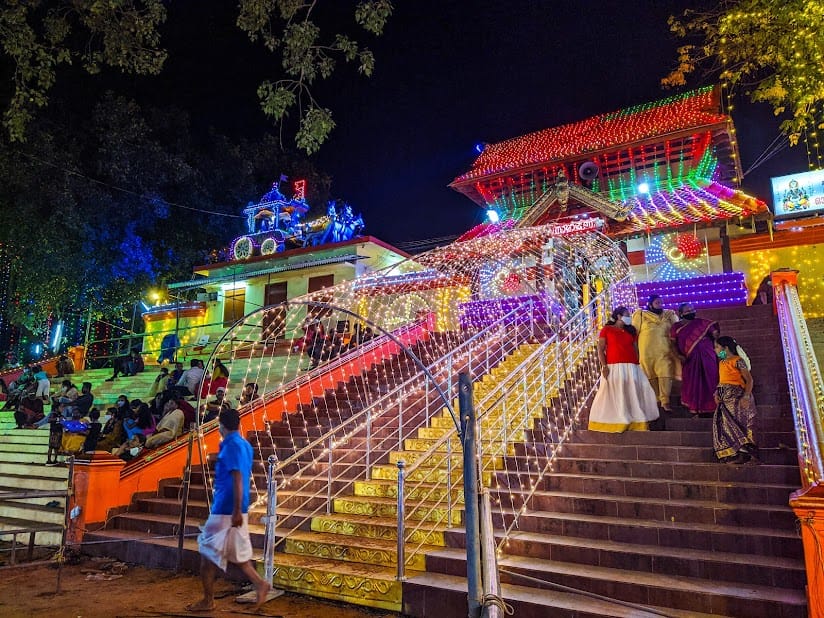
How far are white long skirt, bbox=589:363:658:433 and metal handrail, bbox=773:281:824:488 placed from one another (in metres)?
1.65

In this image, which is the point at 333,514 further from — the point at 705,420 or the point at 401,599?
the point at 705,420

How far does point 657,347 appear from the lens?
8.31 meters

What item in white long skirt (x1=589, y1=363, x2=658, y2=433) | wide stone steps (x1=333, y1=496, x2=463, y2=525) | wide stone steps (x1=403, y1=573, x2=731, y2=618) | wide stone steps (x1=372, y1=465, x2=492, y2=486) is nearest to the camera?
wide stone steps (x1=403, y1=573, x2=731, y2=618)

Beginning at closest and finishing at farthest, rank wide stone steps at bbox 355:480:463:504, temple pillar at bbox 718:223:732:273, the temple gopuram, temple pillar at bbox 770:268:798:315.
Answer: wide stone steps at bbox 355:480:463:504, temple pillar at bbox 770:268:798:315, the temple gopuram, temple pillar at bbox 718:223:732:273

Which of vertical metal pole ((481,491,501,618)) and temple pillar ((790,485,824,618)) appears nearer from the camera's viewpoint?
vertical metal pole ((481,491,501,618))

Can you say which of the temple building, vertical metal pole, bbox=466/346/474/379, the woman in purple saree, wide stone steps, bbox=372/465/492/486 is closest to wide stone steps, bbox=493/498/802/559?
wide stone steps, bbox=372/465/492/486

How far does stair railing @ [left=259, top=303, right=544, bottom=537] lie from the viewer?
24.8 feet

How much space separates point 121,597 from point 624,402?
21.0 feet

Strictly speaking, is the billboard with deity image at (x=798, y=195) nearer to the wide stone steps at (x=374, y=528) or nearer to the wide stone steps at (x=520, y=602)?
the wide stone steps at (x=374, y=528)

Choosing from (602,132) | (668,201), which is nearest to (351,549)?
(668,201)

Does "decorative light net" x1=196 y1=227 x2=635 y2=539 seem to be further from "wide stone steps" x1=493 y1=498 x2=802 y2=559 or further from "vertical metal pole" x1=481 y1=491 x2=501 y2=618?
"vertical metal pole" x1=481 y1=491 x2=501 y2=618

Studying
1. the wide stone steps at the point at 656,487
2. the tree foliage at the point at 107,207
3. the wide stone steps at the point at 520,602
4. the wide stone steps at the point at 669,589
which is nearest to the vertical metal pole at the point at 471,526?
the wide stone steps at the point at 520,602

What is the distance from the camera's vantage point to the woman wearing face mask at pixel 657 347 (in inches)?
320

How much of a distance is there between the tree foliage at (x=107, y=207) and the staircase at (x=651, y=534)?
19.0 m
